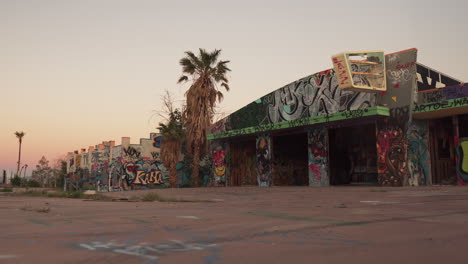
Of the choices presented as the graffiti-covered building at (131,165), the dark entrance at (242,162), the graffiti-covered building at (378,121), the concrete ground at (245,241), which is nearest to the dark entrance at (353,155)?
the graffiti-covered building at (378,121)

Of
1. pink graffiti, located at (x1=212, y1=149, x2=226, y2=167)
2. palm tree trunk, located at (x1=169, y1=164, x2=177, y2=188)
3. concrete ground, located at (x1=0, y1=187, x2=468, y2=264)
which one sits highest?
pink graffiti, located at (x1=212, y1=149, x2=226, y2=167)

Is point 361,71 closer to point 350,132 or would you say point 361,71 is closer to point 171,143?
point 350,132

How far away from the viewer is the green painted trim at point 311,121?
60.0 feet

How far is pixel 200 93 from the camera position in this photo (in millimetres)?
28359

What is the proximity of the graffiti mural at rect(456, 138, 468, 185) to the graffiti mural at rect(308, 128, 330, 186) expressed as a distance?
652cm

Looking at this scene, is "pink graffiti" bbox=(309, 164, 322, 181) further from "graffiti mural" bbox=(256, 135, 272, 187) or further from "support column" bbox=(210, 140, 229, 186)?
"support column" bbox=(210, 140, 229, 186)

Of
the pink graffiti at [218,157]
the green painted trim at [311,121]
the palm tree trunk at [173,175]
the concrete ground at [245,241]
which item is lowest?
the concrete ground at [245,241]

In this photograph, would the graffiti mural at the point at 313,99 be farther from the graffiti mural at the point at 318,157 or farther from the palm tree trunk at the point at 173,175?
the palm tree trunk at the point at 173,175

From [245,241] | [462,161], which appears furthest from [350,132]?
[245,241]

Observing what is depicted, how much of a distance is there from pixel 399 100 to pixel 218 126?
13930mm

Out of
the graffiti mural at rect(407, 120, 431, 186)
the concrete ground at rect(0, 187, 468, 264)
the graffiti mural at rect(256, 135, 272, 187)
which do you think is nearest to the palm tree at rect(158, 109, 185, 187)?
the graffiti mural at rect(256, 135, 272, 187)

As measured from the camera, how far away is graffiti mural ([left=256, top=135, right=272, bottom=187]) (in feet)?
82.7

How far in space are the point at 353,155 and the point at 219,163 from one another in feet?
35.2

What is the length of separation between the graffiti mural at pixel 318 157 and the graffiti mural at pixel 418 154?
15.5 feet
